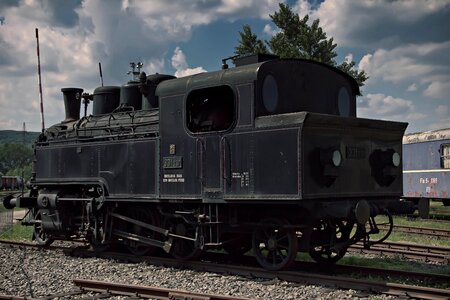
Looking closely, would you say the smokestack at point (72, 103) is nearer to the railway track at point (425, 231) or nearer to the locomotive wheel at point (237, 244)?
the locomotive wheel at point (237, 244)

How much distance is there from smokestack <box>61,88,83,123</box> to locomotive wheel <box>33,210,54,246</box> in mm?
2497

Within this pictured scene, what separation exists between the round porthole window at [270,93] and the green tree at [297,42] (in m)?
16.0

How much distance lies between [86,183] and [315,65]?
16.7ft

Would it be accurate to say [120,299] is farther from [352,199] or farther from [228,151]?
[352,199]

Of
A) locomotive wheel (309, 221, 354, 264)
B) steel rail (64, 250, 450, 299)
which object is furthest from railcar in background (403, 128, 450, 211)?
steel rail (64, 250, 450, 299)

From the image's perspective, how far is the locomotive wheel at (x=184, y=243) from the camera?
9.47 metres

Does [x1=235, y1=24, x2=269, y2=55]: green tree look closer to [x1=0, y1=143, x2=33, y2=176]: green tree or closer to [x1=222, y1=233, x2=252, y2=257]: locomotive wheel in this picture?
[x1=222, y1=233, x2=252, y2=257]: locomotive wheel

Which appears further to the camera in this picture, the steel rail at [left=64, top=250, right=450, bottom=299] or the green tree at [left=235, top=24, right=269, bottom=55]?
the green tree at [left=235, top=24, right=269, bottom=55]

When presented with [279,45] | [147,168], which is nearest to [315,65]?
[147,168]

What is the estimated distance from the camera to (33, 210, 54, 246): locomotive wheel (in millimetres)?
12086

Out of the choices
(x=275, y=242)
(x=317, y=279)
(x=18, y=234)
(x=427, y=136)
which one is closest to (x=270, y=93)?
(x=275, y=242)

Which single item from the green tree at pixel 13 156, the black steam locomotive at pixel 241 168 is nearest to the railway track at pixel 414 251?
the black steam locomotive at pixel 241 168

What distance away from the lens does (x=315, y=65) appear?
9.40m

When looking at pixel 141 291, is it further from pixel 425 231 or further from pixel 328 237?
pixel 425 231
